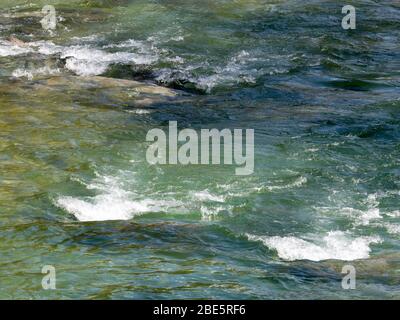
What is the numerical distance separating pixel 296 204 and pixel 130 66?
676 centimetres

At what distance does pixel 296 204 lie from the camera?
9695mm

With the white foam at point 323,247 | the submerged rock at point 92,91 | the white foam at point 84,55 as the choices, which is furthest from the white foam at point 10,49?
the white foam at point 323,247

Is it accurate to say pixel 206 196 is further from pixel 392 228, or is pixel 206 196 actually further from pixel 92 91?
pixel 92 91

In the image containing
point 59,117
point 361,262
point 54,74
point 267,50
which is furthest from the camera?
point 267,50

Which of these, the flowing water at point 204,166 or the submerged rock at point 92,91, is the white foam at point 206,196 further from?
the submerged rock at point 92,91

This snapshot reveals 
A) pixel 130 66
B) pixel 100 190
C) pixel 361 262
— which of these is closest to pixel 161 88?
pixel 130 66

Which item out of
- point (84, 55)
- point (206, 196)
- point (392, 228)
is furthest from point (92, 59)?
point (392, 228)

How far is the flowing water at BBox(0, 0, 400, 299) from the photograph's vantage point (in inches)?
311

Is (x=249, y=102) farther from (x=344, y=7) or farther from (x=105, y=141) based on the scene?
(x=344, y=7)

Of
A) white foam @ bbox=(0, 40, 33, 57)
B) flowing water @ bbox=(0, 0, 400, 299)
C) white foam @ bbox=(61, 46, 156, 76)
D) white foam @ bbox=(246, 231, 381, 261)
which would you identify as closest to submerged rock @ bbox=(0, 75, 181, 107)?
flowing water @ bbox=(0, 0, 400, 299)

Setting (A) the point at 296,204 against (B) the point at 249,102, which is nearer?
(A) the point at 296,204

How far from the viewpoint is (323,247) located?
8.59 metres

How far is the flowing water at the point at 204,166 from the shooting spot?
789cm

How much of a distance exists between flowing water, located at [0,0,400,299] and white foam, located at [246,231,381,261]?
23 mm
